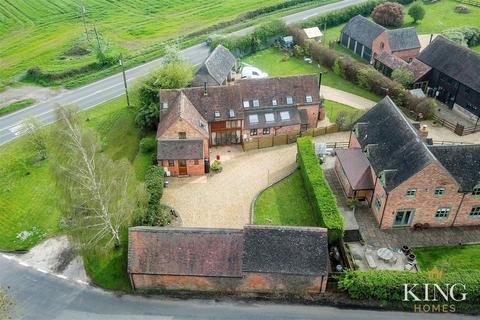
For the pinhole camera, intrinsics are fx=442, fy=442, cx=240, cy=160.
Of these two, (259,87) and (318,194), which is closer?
(318,194)

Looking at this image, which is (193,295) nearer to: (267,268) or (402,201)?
(267,268)

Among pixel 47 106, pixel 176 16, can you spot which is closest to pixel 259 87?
pixel 47 106

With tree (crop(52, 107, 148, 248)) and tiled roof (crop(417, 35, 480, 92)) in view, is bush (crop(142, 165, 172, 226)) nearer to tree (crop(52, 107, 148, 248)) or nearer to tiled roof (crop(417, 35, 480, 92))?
tree (crop(52, 107, 148, 248))

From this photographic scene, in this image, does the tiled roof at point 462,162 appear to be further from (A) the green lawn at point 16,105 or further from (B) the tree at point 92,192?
(A) the green lawn at point 16,105

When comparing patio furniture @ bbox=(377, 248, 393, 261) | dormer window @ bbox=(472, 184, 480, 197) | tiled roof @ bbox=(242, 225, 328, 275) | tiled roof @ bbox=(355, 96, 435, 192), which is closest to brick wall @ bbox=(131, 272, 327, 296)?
tiled roof @ bbox=(242, 225, 328, 275)

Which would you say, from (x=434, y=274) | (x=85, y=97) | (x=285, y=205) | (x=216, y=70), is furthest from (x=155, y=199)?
(x=85, y=97)

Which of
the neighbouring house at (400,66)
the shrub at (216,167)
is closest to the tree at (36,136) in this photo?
the shrub at (216,167)
